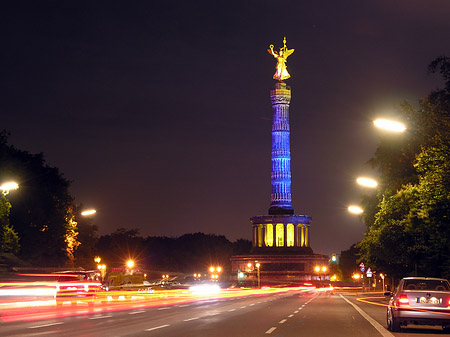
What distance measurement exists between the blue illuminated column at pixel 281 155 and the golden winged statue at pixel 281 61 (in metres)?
6.11

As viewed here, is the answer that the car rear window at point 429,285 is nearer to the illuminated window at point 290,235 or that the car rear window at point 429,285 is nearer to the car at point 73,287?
the car at point 73,287

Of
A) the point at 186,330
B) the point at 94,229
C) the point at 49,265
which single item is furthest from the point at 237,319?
the point at 94,229

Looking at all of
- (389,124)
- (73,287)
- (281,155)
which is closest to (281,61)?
(281,155)

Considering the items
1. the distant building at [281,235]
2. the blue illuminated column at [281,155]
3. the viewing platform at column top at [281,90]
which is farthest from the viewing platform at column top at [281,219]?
the viewing platform at column top at [281,90]

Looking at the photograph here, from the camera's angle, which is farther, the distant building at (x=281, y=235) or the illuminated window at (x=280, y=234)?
the illuminated window at (x=280, y=234)

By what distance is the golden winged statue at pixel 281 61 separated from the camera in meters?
162

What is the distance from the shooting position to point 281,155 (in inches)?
5738

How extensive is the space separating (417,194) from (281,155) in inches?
4435

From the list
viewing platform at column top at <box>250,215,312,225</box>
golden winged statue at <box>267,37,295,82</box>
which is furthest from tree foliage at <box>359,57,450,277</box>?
golden winged statue at <box>267,37,295,82</box>

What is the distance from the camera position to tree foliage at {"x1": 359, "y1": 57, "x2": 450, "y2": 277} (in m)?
29.9

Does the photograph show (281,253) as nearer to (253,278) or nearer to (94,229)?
(253,278)

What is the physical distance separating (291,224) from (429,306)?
134592 millimetres

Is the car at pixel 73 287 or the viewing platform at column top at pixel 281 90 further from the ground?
the viewing platform at column top at pixel 281 90

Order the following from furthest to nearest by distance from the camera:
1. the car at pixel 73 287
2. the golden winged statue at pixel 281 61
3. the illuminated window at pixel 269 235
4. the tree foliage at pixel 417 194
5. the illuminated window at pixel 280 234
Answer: the golden winged statue at pixel 281 61 < the illuminated window at pixel 269 235 < the illuminated window at pixel 280 234 < the car at pixel 73 287 < the tree foliage at pixel 417 194
